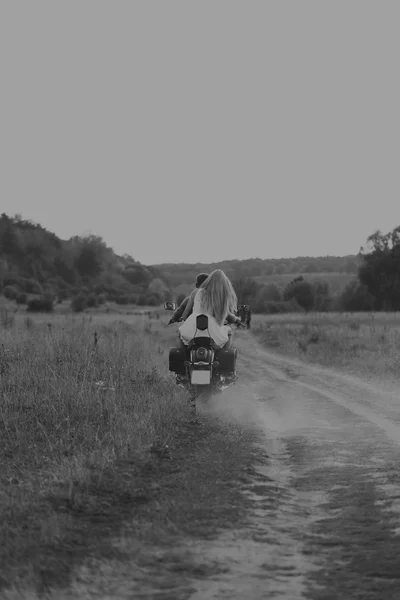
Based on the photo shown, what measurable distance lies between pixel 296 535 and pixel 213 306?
17.8 feet

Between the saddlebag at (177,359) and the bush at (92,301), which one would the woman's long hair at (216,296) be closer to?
the saddlebag at (177,359)

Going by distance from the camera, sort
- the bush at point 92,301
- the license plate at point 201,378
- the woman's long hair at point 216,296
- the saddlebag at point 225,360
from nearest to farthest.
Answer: the license plate at point 201,378 < the woman's long hair at point 216,296 < the saddlebag at point 225,360 < the bush at point 92,301

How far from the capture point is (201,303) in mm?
10773

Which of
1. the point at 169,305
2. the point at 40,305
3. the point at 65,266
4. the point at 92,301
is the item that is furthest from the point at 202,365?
the point at 65,266

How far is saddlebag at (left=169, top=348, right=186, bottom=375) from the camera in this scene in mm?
11055

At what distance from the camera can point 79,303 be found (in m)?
70.2

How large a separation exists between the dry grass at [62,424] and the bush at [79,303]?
5259 centimetres

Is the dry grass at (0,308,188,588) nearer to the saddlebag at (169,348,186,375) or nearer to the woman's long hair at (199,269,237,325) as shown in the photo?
the saddlebag at (169,348,186,375)

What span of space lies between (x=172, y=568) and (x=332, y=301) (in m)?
90.8

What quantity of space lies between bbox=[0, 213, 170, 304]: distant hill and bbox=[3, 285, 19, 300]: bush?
5318 mm

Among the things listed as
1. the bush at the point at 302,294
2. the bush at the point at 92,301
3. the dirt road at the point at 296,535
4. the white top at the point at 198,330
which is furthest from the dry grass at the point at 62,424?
the bush at the point at 302,294

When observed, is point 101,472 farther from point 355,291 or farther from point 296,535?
point 355,291

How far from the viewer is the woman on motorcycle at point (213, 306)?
35.1ft

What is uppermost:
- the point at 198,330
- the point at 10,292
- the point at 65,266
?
the point at 65,266
